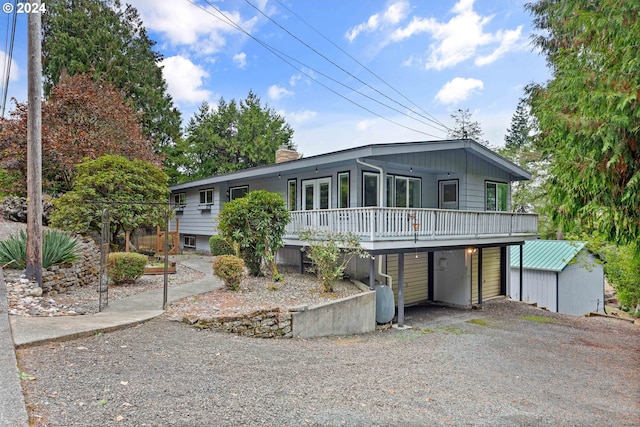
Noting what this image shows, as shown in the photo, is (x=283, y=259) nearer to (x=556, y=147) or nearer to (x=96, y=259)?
(x=96, y=259)

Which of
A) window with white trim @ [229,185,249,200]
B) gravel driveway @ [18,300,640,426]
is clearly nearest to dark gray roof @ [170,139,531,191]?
window with white trim @ [229,185,249,200]

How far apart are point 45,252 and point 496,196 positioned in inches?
592

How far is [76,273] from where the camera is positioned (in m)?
8.68

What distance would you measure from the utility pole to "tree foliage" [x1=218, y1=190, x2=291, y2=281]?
13.3ft

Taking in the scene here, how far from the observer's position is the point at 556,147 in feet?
19.6

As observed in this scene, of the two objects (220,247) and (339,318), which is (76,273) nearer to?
(339,318)

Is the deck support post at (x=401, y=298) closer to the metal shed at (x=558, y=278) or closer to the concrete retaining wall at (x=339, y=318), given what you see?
the concrete retaining wall at (x=339, y=318)

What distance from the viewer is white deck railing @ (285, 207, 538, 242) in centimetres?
936

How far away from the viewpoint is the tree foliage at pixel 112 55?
24.1 metres

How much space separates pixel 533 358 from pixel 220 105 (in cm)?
3227

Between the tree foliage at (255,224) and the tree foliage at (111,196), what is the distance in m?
3.13

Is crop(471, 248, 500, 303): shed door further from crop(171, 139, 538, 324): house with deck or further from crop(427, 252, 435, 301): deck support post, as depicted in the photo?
crop(427, 252, 435, 301): deck support post

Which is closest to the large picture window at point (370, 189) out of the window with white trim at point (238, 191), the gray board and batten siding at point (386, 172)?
the gray board and batten siding at point (386, 172)

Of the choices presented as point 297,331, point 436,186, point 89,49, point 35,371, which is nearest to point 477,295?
point 436,186
